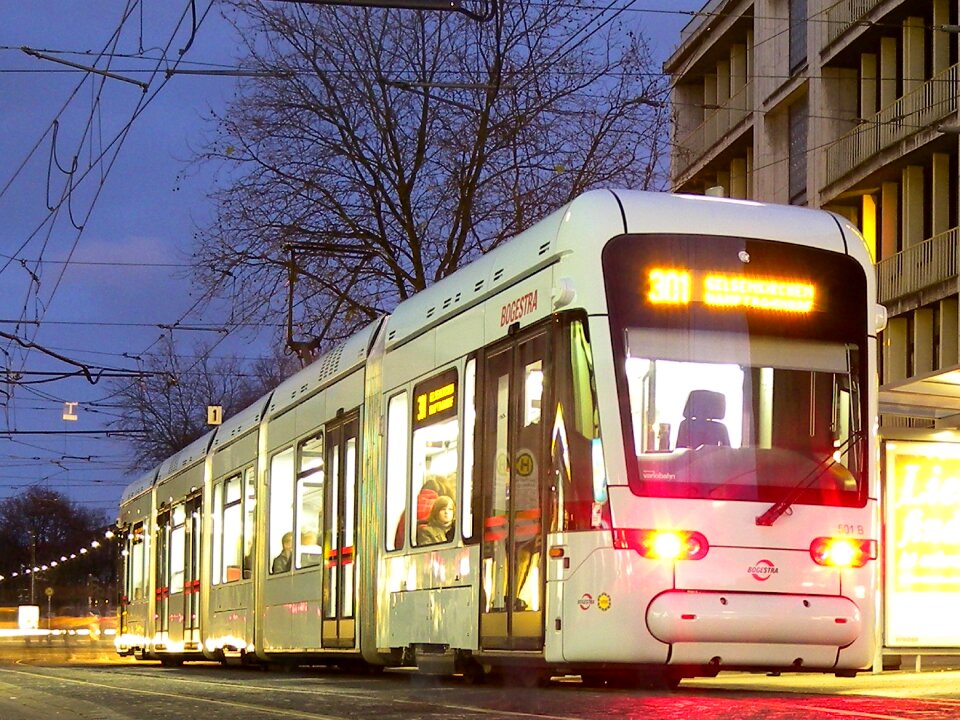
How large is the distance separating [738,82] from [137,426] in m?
40.7

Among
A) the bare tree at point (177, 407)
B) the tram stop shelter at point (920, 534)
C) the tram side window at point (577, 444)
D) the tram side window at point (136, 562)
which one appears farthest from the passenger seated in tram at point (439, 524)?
the bare tree at point (177, 407)

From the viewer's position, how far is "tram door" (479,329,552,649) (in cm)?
1162

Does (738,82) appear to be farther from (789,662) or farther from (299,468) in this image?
(789,662)

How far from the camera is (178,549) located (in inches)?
1077

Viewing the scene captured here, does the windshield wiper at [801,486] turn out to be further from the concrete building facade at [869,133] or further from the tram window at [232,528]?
the concrete building facade at [869,133]

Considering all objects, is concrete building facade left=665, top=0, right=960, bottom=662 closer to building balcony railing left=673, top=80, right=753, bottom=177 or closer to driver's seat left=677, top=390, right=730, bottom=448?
building balcony railing left=673, top=80, right=753, bottom=177

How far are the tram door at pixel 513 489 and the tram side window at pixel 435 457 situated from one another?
0.70 meters

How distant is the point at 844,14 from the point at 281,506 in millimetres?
21086

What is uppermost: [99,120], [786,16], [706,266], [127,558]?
[786,16]

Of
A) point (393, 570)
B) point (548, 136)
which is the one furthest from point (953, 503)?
point (548, 136)

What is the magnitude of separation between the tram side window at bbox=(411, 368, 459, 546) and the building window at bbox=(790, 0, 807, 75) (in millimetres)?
26487

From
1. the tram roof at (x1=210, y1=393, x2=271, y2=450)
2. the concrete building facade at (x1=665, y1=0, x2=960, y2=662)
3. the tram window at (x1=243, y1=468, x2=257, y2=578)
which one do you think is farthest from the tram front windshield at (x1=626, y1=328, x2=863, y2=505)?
the concrete building facade at (x1=665, y1=0, x2=960, y2=662)

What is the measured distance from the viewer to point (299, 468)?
1902cm

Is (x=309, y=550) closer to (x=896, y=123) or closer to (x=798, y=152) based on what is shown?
(x=896, y=123)
